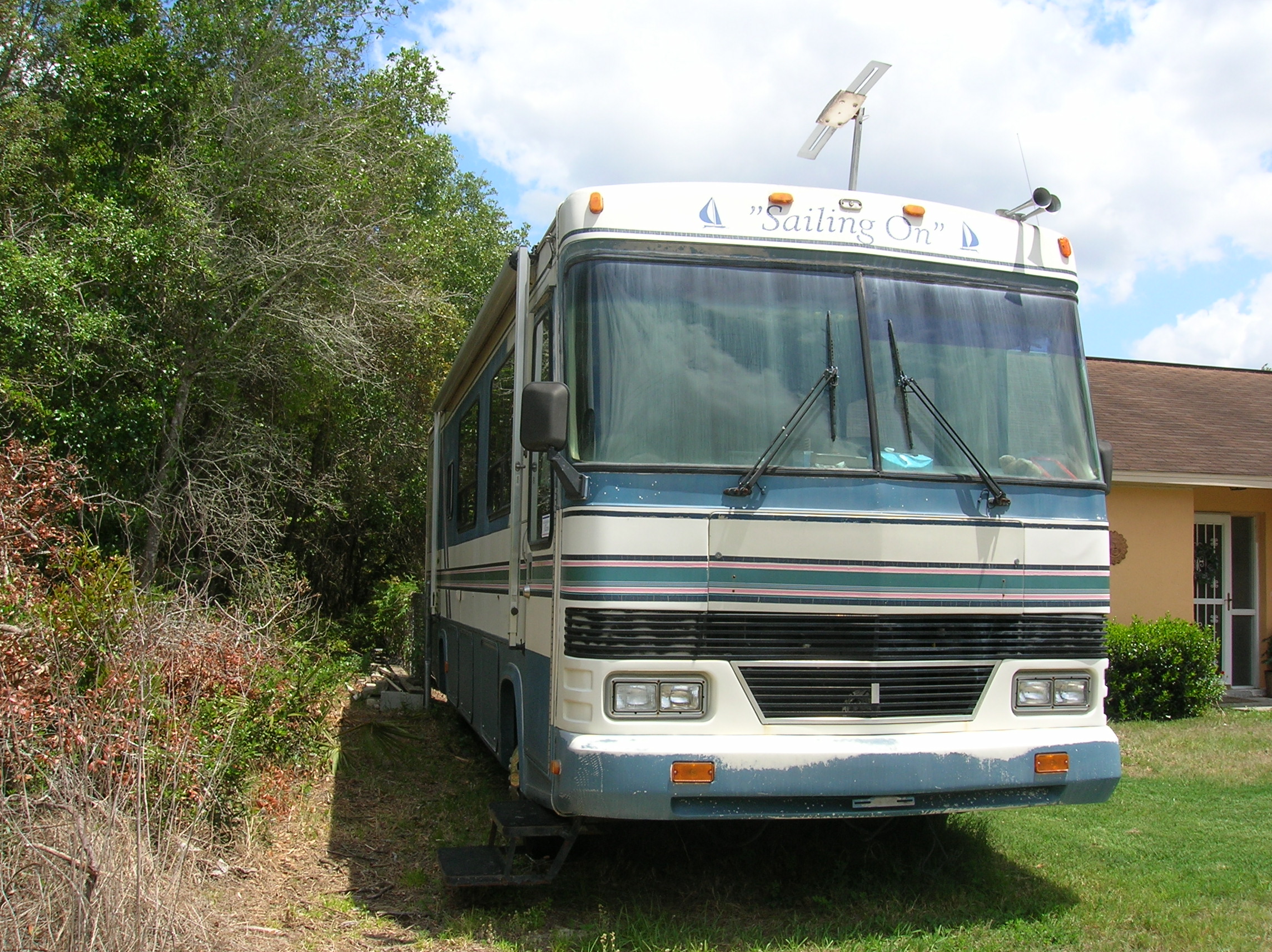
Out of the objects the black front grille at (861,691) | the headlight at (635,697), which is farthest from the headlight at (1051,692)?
the headlight at (635,697)

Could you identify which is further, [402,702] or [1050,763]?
[402,702]

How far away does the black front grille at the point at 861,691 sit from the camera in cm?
458

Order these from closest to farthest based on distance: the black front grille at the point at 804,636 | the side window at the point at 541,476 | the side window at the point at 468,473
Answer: the black front grille at the point at 804,636 < the side window at the point at 541,476 < the side window at the point at 468,473

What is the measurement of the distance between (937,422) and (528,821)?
2539 millimetres

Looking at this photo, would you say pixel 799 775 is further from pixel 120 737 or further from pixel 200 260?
pixel 200 260

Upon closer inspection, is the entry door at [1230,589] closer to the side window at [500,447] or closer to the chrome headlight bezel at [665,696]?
the side window at [500,447]

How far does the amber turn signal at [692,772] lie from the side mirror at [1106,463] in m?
2.32

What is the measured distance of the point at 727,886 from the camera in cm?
545

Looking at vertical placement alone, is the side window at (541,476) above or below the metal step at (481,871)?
above

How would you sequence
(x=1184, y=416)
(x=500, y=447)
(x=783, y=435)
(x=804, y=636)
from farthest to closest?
(x=1184, y=416), (x=500, y=447), (x=783, y=435), (x=804, y=636)

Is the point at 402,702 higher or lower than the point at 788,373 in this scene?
lower

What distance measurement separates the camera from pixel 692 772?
4.42 metres

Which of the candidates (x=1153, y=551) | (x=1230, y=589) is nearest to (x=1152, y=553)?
(x=1153, y=551)

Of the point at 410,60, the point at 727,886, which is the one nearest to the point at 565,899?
the point at 727,886
